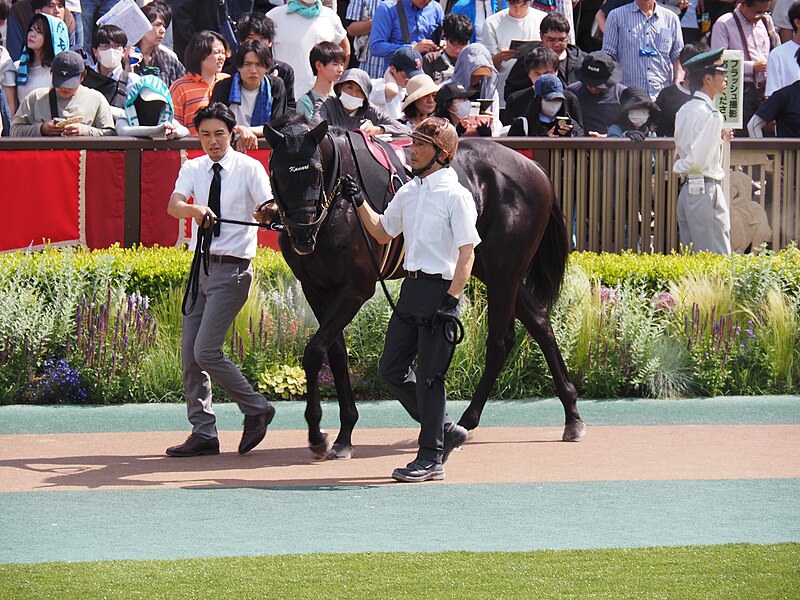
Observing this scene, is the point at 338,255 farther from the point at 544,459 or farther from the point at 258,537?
the point at 258,537

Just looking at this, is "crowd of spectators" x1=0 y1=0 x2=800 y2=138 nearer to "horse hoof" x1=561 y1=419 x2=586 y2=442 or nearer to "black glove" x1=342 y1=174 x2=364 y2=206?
"black glove" x1=342 y1=174 x2=364 y2=206

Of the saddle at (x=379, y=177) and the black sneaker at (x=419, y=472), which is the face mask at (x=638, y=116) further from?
the black sneaker at (x=419, y=472)

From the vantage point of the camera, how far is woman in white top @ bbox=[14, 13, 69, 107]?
12242mm

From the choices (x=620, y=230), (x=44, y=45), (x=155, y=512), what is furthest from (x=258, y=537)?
(x=44, y=45)

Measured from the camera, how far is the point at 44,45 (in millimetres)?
12352

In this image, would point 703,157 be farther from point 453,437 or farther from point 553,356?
point 453,437

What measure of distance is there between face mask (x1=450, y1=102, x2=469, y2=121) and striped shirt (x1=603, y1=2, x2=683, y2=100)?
3281 millimetres

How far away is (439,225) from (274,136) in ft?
3.39

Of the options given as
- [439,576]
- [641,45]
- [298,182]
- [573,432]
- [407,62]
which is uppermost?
[641,45]

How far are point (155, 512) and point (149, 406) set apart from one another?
10.3 feet

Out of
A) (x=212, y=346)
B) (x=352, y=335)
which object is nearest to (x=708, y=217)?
(x=352, y=335)

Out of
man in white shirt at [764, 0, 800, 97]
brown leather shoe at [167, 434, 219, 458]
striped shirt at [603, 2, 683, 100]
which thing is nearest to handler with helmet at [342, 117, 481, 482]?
brown leather shoe at [167, 434, 219, 458]

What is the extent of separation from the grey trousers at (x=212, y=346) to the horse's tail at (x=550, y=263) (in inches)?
89.4

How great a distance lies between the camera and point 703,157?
11289 millimetres
